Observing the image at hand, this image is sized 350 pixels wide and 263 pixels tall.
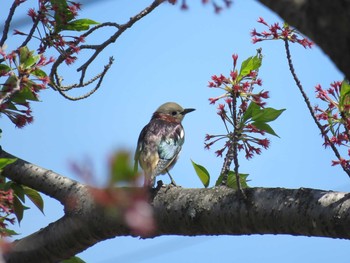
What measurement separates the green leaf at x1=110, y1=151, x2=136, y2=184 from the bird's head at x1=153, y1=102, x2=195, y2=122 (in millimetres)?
7193

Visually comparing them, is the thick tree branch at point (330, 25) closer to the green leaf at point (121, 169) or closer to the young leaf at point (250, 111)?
the green leaf at point (121, 169)

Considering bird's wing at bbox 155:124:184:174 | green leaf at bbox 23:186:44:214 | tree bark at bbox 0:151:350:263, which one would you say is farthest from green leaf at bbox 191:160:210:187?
bird's wing at bbox 155:124:184:174

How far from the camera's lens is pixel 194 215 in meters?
3.57

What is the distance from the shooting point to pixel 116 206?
124 cm

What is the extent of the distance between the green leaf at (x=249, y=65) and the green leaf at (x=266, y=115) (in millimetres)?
240

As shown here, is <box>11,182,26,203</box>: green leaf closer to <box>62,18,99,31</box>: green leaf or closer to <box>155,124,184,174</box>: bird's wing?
<box>62,18,99,31</box>: green leaf

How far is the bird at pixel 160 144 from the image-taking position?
6.52 metres

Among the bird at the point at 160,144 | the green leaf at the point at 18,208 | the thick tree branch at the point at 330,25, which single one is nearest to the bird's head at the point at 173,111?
the bird at the point at 160,144

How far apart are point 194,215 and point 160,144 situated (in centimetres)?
334

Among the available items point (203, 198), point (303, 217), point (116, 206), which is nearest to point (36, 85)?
point (203, 198)

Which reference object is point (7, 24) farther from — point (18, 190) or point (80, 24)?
point (18, 190)

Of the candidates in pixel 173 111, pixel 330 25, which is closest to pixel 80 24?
pixel 173 111

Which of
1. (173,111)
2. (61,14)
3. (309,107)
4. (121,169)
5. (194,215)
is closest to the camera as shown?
(121,169)

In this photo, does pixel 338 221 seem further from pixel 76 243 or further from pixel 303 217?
pixel 76 243
